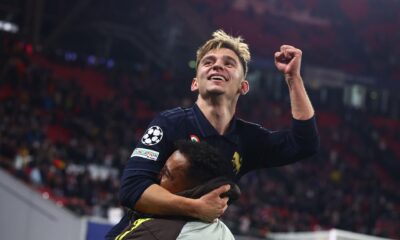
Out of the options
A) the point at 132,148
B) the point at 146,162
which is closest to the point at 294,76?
the point at 146,162

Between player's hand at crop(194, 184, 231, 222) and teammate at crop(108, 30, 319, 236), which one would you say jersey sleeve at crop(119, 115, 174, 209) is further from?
player's hand at crop(194, 184, 231, 222)

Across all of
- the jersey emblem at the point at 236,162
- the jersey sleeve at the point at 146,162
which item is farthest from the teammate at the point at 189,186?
the jersey emblem at the point at 236,162

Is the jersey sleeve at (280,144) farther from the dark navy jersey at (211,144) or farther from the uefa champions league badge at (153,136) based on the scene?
the uefa champions league badge at (153,136)

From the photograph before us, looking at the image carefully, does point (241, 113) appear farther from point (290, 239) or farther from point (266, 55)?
point (290, 239)

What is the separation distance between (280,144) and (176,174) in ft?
3.44

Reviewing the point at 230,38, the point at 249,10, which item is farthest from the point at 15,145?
the point at 249,10

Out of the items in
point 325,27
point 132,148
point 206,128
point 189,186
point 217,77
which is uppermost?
point 217,77

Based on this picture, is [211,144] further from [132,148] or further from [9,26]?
[9,26]

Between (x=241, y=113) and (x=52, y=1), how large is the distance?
27.9 ft

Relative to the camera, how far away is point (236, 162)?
403 cm

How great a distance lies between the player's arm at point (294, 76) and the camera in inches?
156

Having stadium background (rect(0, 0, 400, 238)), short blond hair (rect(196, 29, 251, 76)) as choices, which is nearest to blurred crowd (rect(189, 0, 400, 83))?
stadium background (rect(0, 0, 400, 238))

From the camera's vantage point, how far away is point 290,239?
12250mm

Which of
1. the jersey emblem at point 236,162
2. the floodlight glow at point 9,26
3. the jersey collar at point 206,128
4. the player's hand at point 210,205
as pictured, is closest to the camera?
the player's hand at point 210,205
